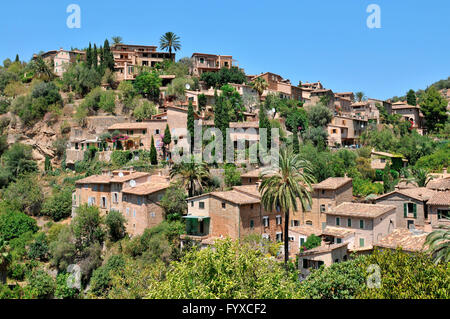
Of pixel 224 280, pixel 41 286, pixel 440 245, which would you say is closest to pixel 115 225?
pixel 41 286

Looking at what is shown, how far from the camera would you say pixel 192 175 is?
44156 mm

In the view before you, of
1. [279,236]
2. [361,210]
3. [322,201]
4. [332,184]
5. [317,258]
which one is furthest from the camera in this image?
[332,184]

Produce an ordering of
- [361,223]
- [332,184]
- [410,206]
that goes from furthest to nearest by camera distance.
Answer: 1. [332,184]
2. [410,206]
3. [361,223]

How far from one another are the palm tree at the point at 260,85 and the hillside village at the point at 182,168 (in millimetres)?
421

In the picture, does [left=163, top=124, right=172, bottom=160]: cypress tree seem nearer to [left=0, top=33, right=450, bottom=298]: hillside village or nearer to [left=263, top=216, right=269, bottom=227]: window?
[left=0, top=33, right=450, bottom=298]: hillside village

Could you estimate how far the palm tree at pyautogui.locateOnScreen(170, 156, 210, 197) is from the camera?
44188 mm

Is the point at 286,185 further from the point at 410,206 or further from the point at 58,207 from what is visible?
the point at 58,207

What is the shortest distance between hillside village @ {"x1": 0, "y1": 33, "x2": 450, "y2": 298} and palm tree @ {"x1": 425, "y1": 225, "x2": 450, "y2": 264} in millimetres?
680

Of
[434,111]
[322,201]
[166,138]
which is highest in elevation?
[434,111]

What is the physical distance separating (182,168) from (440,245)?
27148 mm

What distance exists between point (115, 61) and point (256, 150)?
4562 cm

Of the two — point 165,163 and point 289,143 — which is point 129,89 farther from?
point 289,143

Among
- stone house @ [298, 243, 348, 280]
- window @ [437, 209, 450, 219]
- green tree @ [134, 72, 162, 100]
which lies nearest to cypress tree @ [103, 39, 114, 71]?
green tree @ [134, 72, 162, 100]

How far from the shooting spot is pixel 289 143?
6306 cm
